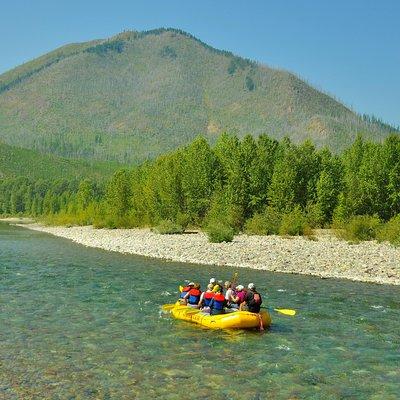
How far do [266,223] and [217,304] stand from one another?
41128mm

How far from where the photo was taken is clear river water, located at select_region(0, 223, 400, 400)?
15031mm

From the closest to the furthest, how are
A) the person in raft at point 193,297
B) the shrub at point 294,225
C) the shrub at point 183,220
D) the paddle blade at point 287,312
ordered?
1. the paddle blade at point 287,312
2. the person in raft at point 193,297
3. the shrub at point 294,225
4. the shrub at point 183,220

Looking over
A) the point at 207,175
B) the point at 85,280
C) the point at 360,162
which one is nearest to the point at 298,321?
the point at 85,280

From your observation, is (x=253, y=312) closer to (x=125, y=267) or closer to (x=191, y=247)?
(x=125, y=267)

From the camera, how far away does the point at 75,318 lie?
76.7 feet

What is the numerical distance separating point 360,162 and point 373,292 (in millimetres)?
51271

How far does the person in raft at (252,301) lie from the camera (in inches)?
887

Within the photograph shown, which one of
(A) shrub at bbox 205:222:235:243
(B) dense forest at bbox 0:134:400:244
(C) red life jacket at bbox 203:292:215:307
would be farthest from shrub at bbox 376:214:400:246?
(C) red life jacket at bbox 203:292:215:307

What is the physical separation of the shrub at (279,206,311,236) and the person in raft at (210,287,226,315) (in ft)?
123

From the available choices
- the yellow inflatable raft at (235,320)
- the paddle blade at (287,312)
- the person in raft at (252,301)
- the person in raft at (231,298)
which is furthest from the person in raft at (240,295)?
the paddle blade at (287,312)

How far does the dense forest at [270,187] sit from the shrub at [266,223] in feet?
0.40

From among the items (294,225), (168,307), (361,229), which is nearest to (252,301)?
(168,307)

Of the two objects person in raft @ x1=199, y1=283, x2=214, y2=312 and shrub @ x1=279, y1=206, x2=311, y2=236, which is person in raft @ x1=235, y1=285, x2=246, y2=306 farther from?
shrub @ x1=279, y1=206, x2=311, y2=236

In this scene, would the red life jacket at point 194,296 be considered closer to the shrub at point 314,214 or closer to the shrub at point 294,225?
the shrub at point 294,225
